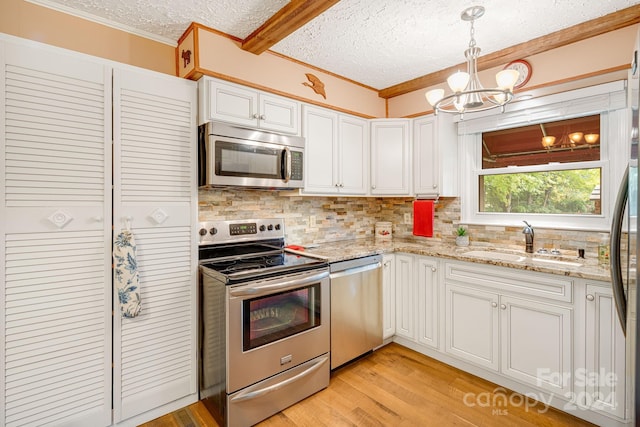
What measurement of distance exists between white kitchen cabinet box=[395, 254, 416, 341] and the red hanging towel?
0.33 meters

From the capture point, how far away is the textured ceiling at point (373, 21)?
1854 mm

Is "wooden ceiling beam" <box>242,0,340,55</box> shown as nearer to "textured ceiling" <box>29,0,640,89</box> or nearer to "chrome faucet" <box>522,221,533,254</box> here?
"textured ceiling" <box>29,0,640,89</box>

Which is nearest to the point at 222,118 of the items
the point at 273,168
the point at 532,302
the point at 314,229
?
the point at 273,168

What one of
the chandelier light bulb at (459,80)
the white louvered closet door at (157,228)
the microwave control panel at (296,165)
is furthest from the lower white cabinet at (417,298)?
the white louvered closet door at (157,228)

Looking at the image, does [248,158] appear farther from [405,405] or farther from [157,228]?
[405,405]

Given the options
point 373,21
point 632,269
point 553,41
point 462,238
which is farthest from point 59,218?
point 553,41

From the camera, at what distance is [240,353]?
187 cm

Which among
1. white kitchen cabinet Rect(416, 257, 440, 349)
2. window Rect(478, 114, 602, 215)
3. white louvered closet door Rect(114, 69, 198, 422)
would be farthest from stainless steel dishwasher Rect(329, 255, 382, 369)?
window Rect(478, 114, 602, 215)

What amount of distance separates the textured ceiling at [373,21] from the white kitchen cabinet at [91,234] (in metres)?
0.37

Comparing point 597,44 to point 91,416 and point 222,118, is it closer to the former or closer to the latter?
point 222,118

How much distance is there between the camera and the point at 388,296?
2844 mm

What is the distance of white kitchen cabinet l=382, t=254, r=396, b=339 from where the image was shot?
9.20 ft

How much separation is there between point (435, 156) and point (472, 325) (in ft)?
4.74

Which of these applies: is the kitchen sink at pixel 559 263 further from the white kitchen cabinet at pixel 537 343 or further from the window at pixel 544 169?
the window at pixel 544 169
